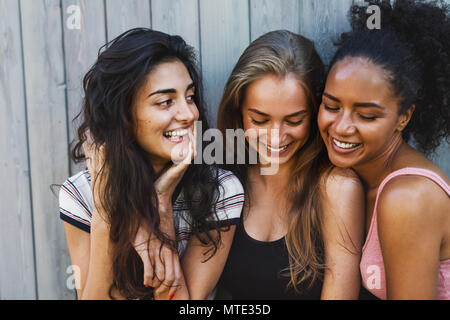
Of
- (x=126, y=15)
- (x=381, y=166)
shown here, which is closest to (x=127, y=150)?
(x=126, y=15)

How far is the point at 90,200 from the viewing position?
6.00 ft

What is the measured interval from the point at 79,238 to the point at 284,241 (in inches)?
35.5

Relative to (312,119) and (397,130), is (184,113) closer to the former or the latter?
(312,119)

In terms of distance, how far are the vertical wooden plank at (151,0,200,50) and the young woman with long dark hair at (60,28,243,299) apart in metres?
0.23

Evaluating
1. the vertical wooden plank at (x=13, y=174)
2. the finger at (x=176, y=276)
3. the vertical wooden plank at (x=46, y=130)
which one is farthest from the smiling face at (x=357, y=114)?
the vertical wooden plank at (x=13, y=174)

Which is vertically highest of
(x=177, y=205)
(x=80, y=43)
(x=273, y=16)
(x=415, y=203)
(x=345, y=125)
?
(x=273, y=16)

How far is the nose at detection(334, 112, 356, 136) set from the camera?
155cm

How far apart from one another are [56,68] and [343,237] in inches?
61.0

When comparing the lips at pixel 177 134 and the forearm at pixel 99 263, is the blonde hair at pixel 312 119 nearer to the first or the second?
the lips at pixel 177 134

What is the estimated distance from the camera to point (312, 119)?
176 cm

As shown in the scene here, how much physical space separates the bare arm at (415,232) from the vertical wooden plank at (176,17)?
3.86 feet

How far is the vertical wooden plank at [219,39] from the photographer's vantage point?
6.52 ft
